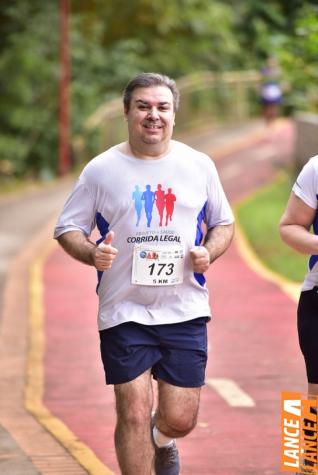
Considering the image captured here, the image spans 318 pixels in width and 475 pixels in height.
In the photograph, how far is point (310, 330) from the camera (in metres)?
6.48

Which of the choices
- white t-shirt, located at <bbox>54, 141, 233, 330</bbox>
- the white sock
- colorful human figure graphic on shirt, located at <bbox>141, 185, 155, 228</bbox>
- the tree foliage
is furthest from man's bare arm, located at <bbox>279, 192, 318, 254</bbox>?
the tree foliage

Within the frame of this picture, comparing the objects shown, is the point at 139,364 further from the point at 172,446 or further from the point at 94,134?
the point at 94,134

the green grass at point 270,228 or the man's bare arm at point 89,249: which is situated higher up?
the man's bare arm at point 89,249

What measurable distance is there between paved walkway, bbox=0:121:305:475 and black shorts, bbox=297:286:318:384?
143cm

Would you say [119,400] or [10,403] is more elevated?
[119,400]

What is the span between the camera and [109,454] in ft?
27.3

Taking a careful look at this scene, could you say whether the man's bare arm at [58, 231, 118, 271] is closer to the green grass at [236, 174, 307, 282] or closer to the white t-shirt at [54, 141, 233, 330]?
the white t-shirt at [54, 141, 233, 330]

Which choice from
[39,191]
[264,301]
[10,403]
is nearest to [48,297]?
[264,301]

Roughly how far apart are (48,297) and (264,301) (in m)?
2.30

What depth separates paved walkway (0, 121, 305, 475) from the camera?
26.8ft

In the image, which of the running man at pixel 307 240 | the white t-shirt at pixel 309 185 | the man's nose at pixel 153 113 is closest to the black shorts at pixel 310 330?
the running man at pixel 307 240

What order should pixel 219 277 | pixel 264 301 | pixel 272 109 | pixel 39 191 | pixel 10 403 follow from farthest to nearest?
pixel 272 109 → pixel 39 191 → pixel 219 277 → pixel 264 301 → pixel 10 403

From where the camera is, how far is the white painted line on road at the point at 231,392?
10.1 metres

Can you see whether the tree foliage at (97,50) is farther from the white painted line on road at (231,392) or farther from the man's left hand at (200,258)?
the man's left hand at (200,258)
